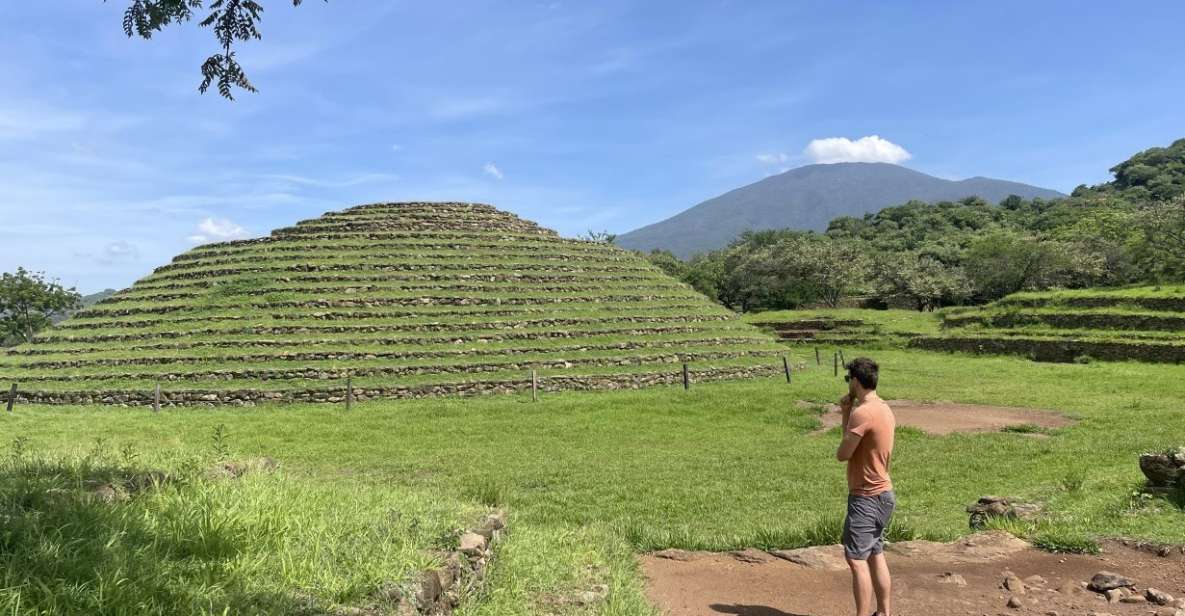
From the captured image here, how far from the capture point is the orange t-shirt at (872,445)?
4711 millimetres

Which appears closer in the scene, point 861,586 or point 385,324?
point 861,586

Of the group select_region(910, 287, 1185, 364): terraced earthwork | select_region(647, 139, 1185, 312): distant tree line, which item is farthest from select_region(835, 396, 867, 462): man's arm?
select_region(647, 139, 1185, 312): distant tree line

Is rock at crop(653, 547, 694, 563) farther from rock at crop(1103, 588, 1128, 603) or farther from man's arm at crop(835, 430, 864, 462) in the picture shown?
rock at crop(1103, 588, 1128, 603)

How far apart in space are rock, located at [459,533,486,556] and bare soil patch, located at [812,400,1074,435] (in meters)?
11.7

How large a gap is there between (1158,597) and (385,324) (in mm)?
24378

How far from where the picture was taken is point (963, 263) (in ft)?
197

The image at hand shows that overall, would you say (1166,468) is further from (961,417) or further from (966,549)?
(961,417)

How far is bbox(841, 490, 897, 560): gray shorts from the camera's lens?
4664mm

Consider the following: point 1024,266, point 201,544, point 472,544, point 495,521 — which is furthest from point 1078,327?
point 201,544

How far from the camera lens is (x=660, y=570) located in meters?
6.10

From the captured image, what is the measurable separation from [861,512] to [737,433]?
35.1 feet

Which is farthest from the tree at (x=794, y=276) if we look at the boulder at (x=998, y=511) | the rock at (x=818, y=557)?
the rock at (x=818, y=557)

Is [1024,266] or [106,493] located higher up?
[1024,266]

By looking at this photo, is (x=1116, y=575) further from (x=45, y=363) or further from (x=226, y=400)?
(x=45, y=363)
